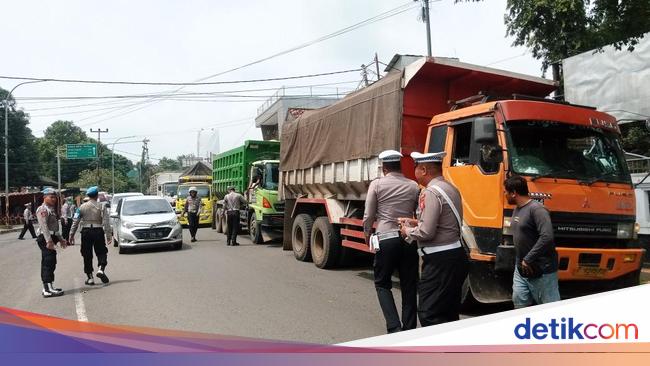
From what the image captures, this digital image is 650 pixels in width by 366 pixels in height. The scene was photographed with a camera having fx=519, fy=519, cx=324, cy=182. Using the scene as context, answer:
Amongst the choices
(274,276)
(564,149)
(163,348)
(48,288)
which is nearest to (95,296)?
(48,288)

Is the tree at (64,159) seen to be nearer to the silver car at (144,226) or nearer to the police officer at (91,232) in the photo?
the silver car at (144,226)

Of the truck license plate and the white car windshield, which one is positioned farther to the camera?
the white car windshield

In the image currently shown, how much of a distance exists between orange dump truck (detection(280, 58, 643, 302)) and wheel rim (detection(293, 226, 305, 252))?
4011 mm

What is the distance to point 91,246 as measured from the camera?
9.23m

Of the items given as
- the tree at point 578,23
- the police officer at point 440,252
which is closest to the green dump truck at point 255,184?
the tree at point 578,23

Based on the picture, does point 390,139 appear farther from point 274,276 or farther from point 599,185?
point 274,276

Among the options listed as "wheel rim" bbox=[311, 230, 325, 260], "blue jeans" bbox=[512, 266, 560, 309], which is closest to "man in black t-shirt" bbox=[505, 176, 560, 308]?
"blue jeans" bbox=[512, 266, 560, 309]

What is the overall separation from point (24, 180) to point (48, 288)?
48.9m

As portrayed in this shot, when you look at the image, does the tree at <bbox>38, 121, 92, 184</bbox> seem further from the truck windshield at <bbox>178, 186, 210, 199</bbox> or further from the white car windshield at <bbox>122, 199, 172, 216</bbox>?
the white car windshield at <bbox>122, 199, 172, 216</bbox>

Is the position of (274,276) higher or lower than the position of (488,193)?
lower

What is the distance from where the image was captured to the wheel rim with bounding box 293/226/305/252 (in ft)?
36.8

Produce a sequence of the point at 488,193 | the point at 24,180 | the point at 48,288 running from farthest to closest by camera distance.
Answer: the point at 24,180
the point at 48,288
the point at 488,193

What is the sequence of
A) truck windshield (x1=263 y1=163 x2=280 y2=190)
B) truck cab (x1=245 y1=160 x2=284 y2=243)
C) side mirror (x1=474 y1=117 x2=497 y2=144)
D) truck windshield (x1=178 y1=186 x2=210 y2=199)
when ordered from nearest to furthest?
side mirror (x1=474 y1=117 x2=497 y2=144), truck cab (x1=245 y1=160 x2=284 y2=243), truck windshield (x1=263 y1=163 x2=280 y2=190), truck windshield (x1=178 y1=186 x2=210 y2=199)

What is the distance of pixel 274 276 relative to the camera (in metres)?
9.38
